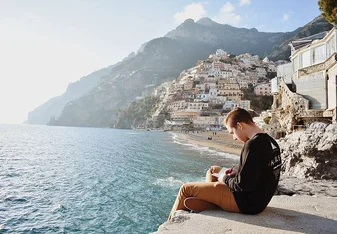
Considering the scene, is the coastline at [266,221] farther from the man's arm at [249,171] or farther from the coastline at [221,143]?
the coastline at [221,143]

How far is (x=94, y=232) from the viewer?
23.8ft

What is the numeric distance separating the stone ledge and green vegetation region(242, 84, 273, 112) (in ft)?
274

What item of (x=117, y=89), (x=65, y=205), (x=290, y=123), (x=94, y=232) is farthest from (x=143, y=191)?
(x=117, y=89)

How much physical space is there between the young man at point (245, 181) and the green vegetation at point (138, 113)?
115 metres

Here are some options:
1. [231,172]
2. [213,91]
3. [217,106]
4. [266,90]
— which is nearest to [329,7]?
[231,172]

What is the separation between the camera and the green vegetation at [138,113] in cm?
12266

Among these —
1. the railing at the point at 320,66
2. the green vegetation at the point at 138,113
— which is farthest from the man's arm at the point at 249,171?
the green vegetation at the point at 138,113

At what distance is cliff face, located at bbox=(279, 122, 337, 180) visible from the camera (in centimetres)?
673

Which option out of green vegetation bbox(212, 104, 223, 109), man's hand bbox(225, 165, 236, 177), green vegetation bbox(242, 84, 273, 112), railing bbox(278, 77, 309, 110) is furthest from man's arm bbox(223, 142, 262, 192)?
green vegetation bbox(212, 104, 223, 109)

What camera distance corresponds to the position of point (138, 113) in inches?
4993

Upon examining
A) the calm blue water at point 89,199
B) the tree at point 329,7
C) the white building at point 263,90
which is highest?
the white building at point 263,90

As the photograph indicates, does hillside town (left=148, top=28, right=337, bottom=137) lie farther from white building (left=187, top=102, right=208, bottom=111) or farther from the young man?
the young man

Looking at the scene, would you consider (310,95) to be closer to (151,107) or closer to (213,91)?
(213,91)

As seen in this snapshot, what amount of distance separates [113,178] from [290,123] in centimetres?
1453
